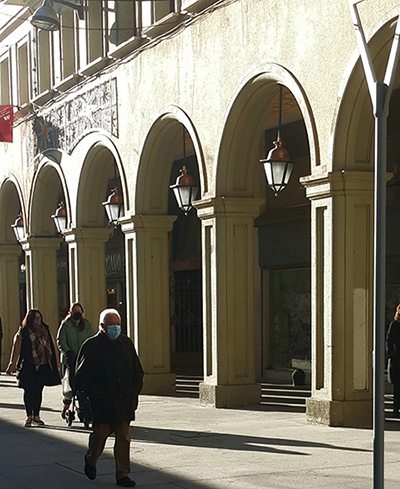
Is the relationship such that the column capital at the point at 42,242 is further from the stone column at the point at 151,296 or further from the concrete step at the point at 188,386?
the stone column at the point at 151,296

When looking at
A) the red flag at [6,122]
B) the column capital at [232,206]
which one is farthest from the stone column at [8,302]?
the column capital at [232,206]

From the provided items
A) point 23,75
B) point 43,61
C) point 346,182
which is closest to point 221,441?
point 346,182

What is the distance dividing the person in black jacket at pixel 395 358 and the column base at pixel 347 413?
132 centimetres

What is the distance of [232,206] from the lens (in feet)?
51.8

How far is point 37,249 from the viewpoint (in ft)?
81.6

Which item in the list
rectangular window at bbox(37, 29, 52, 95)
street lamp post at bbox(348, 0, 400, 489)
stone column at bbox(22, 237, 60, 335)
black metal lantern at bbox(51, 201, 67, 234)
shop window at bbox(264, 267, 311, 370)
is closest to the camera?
street lamp post at bbox(348, 0, 400, 489)

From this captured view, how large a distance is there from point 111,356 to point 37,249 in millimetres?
15598

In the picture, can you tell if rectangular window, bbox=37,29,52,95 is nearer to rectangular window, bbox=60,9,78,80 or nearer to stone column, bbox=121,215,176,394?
rectangular window, bbox=60,9,78,80

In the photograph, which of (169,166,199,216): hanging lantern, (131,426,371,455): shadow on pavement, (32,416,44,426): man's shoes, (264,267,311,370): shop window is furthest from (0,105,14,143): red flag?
(131,426,371,455): shadow on pavement

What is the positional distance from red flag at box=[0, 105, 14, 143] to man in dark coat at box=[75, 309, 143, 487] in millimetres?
17705

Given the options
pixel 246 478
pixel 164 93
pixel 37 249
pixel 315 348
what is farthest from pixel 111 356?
pixel 37 249

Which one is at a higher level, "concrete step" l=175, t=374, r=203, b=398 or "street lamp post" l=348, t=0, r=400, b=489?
"street lamp post" l=348, t=0, r=400, b=489

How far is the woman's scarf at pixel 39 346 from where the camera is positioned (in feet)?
46.8

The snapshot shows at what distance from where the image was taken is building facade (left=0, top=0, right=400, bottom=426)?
13.1 meters
